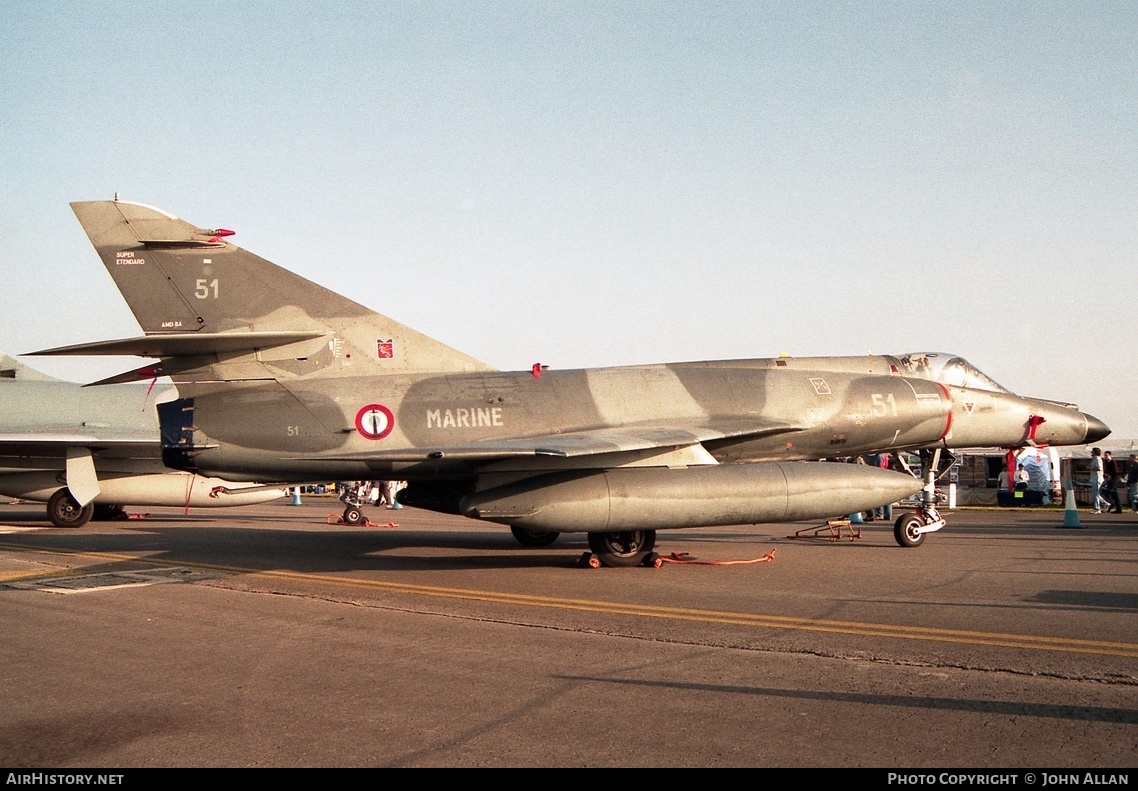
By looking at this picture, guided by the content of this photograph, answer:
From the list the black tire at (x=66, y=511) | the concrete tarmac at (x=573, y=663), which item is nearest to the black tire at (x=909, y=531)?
the concrete tarmac at (x=573, y=663)

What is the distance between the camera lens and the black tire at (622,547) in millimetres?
12531

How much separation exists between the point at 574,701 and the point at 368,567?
25.6 ft

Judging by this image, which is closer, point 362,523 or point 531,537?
point 531,537

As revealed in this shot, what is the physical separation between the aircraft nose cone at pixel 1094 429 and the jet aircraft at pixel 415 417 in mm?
5290

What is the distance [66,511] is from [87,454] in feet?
6.01

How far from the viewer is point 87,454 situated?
2072 centimetres

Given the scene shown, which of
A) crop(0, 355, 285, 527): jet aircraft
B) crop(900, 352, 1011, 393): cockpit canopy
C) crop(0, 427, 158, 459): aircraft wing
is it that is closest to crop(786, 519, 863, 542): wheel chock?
crop(900, 352, 1011, 393): cockpit canopy

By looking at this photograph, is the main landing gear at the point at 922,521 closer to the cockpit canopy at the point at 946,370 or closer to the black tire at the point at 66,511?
the cockpit canopy at the point at 946,370

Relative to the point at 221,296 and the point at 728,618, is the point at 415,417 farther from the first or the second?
the point at 728,618

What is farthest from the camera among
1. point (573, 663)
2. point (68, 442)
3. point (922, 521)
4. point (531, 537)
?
point (68, 442)

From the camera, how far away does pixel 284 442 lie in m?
11.9

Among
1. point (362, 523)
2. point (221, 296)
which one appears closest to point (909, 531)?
point (221, 296)

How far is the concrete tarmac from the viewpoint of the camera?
15.3 feet
